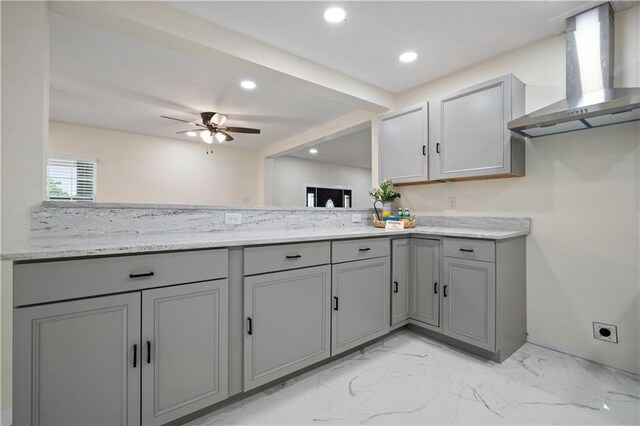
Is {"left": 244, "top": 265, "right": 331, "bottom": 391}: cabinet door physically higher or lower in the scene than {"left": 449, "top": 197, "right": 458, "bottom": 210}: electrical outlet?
lower

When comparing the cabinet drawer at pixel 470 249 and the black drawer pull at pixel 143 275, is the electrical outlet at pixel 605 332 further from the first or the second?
the black drawer pull at pixel 143 275

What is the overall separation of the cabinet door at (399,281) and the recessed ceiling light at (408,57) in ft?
5.45

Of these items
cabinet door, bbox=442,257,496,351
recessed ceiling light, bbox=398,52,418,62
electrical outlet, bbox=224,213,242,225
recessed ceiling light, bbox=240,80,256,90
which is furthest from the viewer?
recessed ceiling light, bbox=240,80,256,90

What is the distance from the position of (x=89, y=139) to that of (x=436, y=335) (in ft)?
19.4

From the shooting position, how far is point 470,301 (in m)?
2.10

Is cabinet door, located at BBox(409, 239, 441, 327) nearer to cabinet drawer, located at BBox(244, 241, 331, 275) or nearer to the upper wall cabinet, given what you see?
the upper wall cabinet

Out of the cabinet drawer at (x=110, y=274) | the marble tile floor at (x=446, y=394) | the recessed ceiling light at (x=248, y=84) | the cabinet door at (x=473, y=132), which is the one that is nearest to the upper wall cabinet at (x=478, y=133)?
the cabinet door at (x=473, y=132)

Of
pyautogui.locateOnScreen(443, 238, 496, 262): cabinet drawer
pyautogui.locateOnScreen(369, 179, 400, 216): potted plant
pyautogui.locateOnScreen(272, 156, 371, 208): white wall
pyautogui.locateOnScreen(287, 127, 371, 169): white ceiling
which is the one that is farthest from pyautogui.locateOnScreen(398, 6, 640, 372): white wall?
pyautogui.locateOnScreen(272, 156, 371, 208): white wall

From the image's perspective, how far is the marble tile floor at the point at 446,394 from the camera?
4.83 ft

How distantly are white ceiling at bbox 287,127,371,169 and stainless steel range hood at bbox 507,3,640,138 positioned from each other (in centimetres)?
287

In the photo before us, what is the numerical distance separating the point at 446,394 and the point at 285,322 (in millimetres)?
1049

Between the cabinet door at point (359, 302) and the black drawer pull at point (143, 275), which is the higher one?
the black drawer pull at point (143, 275)

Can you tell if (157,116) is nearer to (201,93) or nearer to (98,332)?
(201,93)

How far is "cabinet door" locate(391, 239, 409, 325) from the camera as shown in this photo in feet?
7.77
